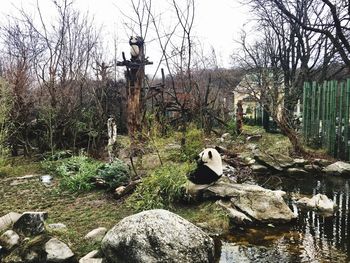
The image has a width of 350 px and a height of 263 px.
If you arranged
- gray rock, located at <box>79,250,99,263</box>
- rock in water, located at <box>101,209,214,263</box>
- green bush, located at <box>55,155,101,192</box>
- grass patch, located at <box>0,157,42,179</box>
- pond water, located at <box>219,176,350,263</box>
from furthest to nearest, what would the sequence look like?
grass patch, located at <box>0,157,42,179</box>, green bush, located at <box>55,155,101,192</box>, pond water, located at <box>219,176,350,263</box>, gray rock, located at <box>79,250,99,263</box>, rock in water, located at <box>101,209,214,263</box>

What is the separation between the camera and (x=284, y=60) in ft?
61.4

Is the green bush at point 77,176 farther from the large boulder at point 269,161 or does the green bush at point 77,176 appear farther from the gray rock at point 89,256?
the large boulder at point 269,161

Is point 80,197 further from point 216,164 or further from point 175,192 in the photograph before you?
point 216,164

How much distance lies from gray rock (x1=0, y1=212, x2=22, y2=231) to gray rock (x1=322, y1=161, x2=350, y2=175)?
280 inches

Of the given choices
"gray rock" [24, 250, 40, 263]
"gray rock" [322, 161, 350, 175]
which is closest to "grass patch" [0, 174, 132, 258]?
"gray rock" [24, 250, 40, 263]

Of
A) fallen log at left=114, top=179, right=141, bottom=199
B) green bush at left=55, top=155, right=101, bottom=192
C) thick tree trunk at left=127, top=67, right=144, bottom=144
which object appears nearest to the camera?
fallen log at left=114, top=179, right=141, bottom=199

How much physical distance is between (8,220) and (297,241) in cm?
371

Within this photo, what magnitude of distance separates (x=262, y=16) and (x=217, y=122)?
5.20 metres

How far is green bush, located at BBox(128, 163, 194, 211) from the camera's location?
17.1 feet

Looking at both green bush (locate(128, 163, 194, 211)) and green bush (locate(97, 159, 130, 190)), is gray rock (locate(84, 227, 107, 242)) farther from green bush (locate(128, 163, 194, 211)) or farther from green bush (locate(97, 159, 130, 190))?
green bush (locate(97, 159, 130, 190))

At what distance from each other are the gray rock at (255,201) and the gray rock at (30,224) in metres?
2.48

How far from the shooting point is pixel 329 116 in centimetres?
1063

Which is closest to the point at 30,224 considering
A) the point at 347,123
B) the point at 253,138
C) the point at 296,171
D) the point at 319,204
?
the point at 319,204

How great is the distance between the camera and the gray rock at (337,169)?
853 cm
